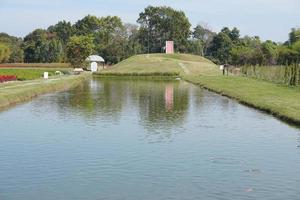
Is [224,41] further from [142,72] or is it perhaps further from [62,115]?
[62,115]

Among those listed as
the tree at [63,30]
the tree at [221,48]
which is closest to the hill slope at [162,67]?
the tree at [221,48]

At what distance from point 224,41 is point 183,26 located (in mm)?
9588

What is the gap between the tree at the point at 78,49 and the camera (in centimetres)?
9169

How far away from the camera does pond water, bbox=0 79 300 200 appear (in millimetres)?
11820

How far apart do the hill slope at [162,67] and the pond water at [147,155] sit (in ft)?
167

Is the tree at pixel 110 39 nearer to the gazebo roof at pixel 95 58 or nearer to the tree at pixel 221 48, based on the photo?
the gazebo roof at pixel 95 58

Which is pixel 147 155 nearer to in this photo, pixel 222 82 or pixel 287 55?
pixel 222 82

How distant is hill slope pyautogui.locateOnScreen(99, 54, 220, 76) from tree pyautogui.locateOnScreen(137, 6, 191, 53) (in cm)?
2462

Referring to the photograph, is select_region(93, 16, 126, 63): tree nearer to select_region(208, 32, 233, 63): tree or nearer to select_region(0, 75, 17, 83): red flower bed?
select_region(208, 32, 233, 63): tree

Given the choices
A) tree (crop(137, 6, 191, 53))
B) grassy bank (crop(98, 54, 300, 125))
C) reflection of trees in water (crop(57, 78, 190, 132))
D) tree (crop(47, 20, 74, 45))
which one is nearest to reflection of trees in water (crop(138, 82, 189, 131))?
reflection of trees in water (crop(57, 78, 190, 132))

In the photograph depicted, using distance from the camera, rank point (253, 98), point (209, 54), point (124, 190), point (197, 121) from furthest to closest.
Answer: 1. point (209, 54)
2. point (253, 98)
3. point (197, 121)
4. point (124, 190)

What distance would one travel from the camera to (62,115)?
2559 centimetres

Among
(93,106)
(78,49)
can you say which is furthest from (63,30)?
(93,106)

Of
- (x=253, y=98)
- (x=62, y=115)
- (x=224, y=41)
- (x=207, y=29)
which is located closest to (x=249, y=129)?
(x=62, y=115)
